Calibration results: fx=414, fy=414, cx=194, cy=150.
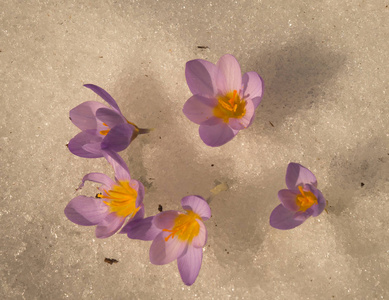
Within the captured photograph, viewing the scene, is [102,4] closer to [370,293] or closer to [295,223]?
[295,223]

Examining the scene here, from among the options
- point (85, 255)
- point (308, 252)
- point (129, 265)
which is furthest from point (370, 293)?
point (85, 255)

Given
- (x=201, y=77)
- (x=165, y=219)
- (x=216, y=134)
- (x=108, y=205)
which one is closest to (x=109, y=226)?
(x=108, y=205)

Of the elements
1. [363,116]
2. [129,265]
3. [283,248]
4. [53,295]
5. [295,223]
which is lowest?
[53,295]

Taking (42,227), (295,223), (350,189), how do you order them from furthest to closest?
(42,227), (350,189), (295,223)

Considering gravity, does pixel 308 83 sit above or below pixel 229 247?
above

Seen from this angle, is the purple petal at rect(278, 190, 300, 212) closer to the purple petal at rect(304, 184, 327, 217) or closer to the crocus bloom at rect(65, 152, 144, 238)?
the purple petal at rect(304, 184, 327, 217)

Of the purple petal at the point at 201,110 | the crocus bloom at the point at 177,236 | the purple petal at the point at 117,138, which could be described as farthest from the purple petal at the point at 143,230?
the purple petal at the point at 201,110

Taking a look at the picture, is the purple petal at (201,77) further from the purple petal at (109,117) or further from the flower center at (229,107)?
the purple petal at (109,117)
